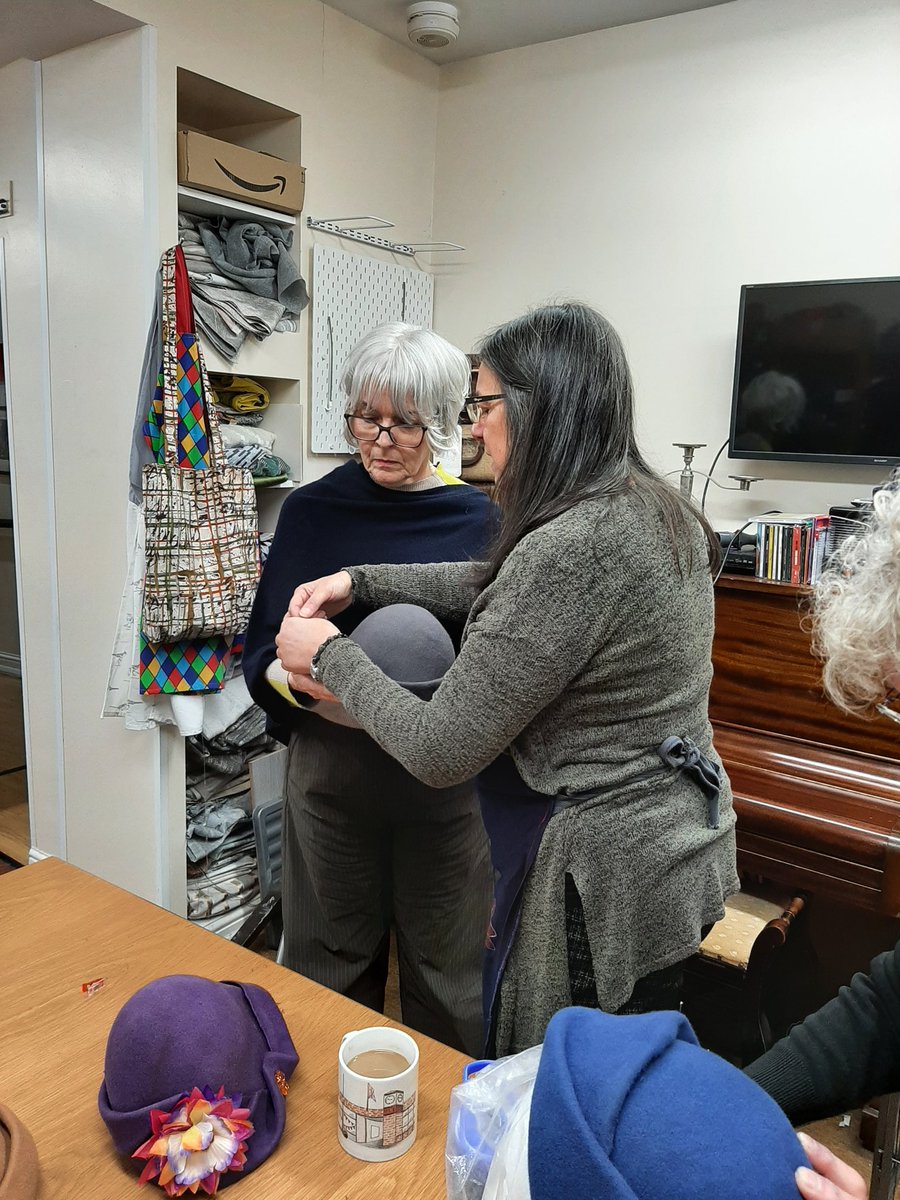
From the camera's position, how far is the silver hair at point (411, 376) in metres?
1.65

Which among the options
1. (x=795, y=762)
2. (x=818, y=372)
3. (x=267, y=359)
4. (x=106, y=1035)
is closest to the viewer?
(x=106, y=1035)

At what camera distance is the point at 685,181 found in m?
2.87

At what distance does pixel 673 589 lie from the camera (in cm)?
109

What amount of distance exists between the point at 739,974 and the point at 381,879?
820 millimetres

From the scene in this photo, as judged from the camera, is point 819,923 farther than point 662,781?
Yes

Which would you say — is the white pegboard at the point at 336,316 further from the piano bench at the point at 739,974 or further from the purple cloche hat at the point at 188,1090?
the purple cloche hat at the point at 188,1090

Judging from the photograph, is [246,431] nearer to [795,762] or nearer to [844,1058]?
[795,762]

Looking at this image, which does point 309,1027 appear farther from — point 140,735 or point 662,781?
point 140,735

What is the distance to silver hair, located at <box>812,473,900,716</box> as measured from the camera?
839 millimetres

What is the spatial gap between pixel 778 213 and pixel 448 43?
123 cm

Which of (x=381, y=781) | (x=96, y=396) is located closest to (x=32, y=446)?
Answer: (x=96, y=396)

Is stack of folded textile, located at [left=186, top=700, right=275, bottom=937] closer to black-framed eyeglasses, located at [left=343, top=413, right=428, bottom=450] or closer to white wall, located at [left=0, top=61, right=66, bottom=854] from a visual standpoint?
white wall, located at [left=0, top=61, right=66, bottom=854]

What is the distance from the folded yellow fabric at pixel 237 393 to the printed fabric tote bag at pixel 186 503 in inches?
15.6

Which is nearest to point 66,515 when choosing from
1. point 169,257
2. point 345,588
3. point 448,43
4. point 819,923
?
point 169,257
